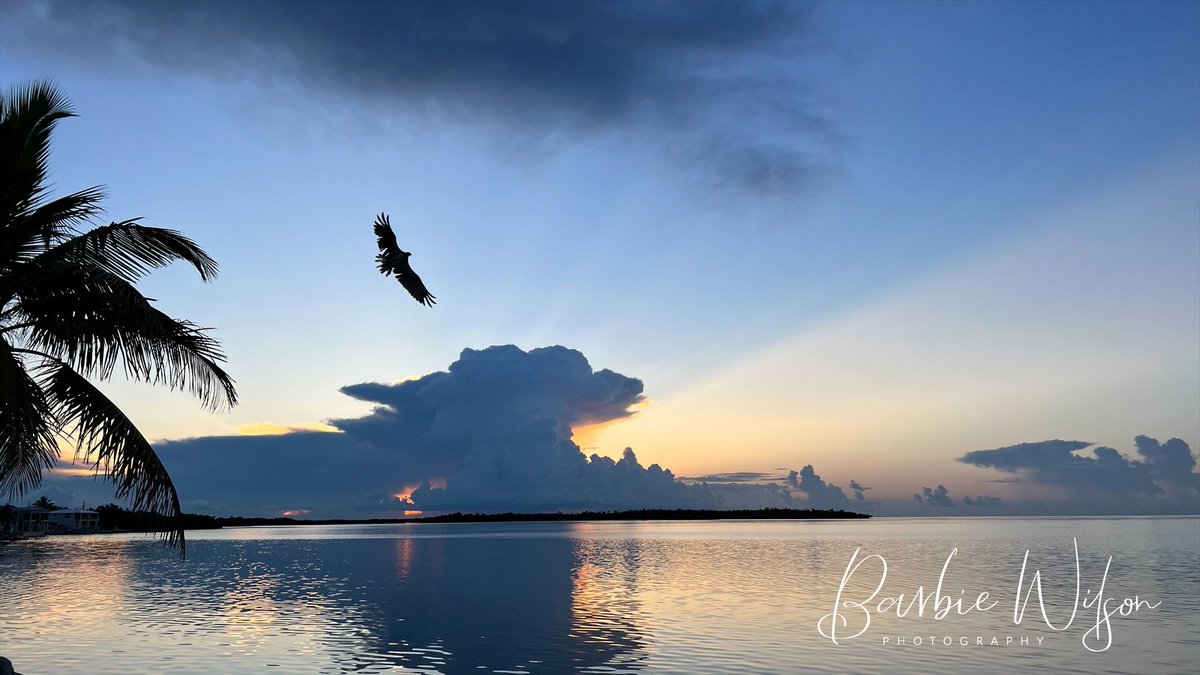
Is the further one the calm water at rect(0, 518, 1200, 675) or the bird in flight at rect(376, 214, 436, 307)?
the calm water at rect(0, 518, 1200, 675)

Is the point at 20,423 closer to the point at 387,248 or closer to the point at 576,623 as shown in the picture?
the point at 387,248

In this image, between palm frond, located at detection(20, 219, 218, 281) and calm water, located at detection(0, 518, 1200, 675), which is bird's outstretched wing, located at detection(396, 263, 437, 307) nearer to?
palm frond, located at detection(20, 219, 218, 281)

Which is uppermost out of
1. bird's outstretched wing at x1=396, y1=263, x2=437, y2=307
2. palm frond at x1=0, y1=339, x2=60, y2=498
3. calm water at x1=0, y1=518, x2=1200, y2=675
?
bird's outstretched wing at x1=396, y1=263, x2=437, y2=307

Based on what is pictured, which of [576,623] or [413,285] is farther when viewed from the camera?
[576,623]

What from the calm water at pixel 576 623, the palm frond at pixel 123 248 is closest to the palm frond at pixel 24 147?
the palm frond at pixel 123 248

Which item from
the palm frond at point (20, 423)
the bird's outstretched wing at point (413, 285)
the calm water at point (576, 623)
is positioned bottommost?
the calm water at point (576, 623)

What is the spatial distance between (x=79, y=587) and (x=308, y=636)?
30598 mm

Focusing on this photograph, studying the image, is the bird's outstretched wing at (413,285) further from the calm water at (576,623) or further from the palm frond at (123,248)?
the calm water at (576,623)

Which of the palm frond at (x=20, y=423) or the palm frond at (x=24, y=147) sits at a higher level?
the palm frond at (x=24, y=147)

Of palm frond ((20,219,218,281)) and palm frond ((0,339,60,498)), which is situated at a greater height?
palm frond ((20,219,218,281))

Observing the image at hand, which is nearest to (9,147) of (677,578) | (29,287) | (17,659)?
(29,287)

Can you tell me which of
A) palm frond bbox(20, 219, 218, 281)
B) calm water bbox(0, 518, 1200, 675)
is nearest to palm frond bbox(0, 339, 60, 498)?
palm frond bbox(20, 219, 218, 281)

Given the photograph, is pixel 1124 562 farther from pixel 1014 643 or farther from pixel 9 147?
pixel 9 147

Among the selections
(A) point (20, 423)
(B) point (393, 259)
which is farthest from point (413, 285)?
(A) point (20, 423)
